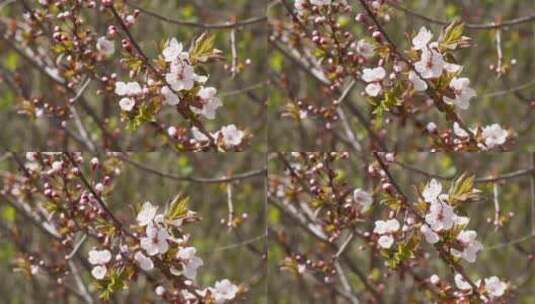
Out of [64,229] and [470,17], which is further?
[470,17]

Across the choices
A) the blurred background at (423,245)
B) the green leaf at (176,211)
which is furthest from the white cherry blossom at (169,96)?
the blurred background at (423,245)

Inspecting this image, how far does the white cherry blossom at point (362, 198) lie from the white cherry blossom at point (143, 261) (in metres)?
0.59

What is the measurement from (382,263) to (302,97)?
1.92ft

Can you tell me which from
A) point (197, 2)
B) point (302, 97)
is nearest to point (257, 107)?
point (302, 97)

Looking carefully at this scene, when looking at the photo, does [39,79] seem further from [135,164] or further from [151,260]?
[151,260]

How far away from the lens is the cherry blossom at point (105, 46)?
2.81 meters

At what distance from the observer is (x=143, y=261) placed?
254cm

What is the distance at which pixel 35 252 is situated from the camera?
311 centimetres

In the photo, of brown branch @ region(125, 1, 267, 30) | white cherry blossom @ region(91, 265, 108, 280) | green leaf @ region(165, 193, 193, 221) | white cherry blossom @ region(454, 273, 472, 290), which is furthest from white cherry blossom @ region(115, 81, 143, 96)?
white cherry blossom @ region(454, 273, 472, 290)

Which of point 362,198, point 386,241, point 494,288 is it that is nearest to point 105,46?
point 362,198

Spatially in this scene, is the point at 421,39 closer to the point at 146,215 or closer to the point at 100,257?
the point at 146,215

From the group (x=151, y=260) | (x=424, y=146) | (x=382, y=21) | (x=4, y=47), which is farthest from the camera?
(x=4, y=47)

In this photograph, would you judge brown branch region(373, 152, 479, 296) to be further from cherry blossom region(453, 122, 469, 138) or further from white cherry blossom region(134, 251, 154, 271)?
white cherry blossom region(134, 251, 154, 271)

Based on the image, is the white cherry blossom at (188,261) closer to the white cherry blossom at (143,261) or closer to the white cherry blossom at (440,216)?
the white cherry blossom at (143,261)
